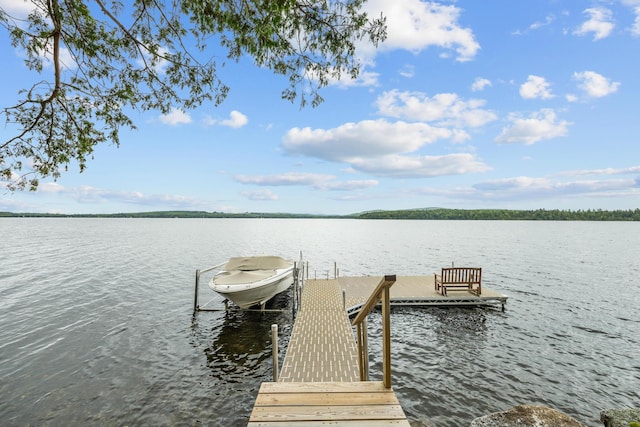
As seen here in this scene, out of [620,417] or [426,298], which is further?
[426,298]

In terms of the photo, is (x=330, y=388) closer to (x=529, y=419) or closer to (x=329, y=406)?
(x=329, y=406)

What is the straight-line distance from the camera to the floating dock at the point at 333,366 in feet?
14.4

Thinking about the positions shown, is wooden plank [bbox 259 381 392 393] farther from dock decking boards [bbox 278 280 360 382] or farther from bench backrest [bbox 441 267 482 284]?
bench backrest [bbox 441 267 482 284]

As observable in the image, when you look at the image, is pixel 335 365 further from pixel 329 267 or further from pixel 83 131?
pixel 329 267

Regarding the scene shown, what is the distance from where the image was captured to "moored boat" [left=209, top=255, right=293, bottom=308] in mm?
14195

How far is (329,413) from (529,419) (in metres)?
4.43

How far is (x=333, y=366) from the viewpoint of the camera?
8.90m

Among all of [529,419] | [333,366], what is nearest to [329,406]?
[529,419]

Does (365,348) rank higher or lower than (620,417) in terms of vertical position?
higher

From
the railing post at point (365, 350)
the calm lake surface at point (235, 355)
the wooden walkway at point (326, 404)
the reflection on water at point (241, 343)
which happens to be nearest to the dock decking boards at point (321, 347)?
the wooden walkway at point (326, 404)

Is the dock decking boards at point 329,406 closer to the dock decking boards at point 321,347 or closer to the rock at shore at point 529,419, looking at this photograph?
the rock at shore at point 529,419

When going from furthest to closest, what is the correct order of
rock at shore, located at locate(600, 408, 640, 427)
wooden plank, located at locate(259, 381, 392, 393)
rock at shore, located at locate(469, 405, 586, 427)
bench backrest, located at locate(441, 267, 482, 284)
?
bench backrest, located at locate(441, 267, 482, 284)
rock at shore, located at locate(469, 405, 586, 427)
rock at shore, located at locate(600, 408, 640, 427)
wooden plank, located at locate(259, 381, 392, 393)

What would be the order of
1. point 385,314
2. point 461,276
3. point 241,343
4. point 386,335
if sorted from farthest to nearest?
point 461,276
point 241,343
point 386,335
point 385,314

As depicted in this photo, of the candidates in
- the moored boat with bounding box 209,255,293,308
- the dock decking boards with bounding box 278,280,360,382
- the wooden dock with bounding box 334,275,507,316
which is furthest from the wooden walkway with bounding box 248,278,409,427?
the wooden dock with bounding box 334,275,507,316
